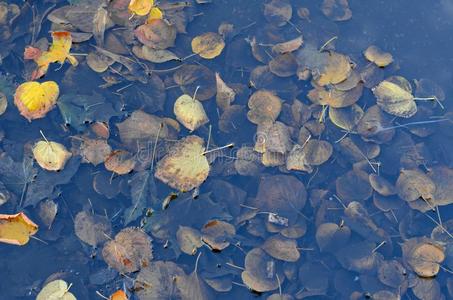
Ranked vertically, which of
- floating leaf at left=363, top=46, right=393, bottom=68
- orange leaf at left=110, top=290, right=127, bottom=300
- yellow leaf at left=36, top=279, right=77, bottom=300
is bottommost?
orange leaf at left=110, top=290, right=127, bottom=300

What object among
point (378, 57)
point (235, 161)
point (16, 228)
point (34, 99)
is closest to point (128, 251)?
point (16, 228)

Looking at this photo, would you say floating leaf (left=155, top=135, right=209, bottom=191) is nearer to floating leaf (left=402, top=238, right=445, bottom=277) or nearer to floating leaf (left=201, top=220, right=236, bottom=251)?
floating leaf (left=201, top=220, right=236, bottom=251)

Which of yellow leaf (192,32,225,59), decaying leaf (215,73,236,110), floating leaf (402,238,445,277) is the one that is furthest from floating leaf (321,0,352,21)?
floating leaf (402,238,445,277)

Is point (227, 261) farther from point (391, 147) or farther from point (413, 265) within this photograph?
point (391, 147)

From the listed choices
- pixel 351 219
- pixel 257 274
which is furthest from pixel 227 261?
pixel 351 219

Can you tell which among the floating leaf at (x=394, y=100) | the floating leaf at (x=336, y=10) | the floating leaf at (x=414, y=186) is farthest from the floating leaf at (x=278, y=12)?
the floating leaf at (x=414, y=186)

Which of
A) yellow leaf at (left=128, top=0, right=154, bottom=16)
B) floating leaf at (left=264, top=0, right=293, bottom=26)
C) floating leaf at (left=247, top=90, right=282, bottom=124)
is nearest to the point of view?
floating leaf at (left=247, top=90, right=282, bottom=124)

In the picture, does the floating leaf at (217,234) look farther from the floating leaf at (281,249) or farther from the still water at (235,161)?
the floating leaf at (281,249)
